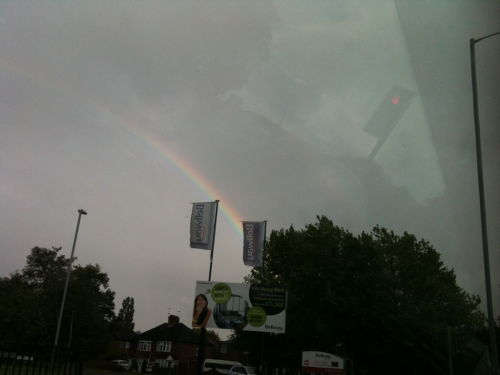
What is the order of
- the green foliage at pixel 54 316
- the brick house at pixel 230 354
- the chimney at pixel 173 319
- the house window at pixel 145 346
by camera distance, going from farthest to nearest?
1. the chimney at pixel 173 319
2. the brick house at pixel 230 354
3. the house window at pixel 145 346
4. the green foliage at pixel 54 316

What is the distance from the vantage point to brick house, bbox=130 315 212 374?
211 feet

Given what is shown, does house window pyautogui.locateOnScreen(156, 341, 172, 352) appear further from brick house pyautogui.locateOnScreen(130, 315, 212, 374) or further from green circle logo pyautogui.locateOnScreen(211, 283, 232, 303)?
green circle logo pyautogui.locateOnScreen(211, 283, 232, 303)

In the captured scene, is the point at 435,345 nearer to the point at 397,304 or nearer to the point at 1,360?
the point at 397,304

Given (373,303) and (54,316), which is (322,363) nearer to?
(373,303)

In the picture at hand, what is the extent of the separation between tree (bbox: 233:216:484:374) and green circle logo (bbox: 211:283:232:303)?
9320 mm

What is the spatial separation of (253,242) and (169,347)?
44.3m

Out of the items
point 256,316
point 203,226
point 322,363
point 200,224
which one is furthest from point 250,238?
point 322,363

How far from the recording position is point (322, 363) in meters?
22.3

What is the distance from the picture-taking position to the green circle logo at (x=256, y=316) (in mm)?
24875

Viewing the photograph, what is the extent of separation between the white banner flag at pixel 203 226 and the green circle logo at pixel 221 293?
274 cm

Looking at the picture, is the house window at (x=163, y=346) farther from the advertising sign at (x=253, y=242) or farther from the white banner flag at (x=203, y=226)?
the white banner flag at (x=203, y=226)

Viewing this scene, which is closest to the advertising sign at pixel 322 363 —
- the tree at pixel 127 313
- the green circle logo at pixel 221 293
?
the green circle logo at pixel 221 293

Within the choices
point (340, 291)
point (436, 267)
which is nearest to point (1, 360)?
point (340, 291)

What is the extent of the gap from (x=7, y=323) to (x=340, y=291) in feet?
123
